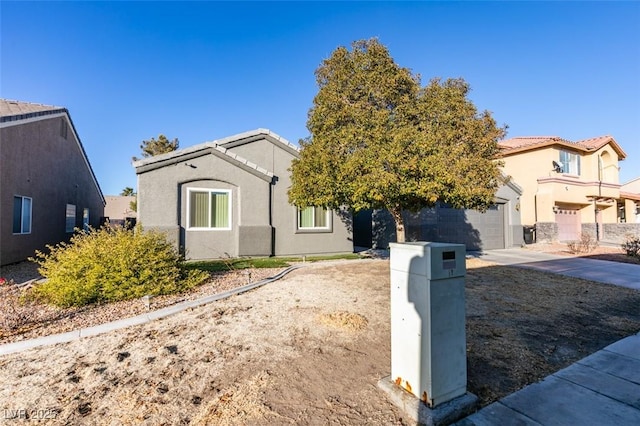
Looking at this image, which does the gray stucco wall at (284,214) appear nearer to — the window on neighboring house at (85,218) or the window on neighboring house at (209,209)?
the window on neighboring house at (209,209)

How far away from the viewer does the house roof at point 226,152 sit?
35.4ft

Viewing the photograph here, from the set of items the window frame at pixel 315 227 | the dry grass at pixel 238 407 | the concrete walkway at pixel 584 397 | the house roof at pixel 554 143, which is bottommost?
the concrete walkway at pixel 584 397

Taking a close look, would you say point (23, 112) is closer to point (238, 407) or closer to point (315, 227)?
point (315, 227)

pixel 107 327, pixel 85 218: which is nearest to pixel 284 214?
pixel 107 327

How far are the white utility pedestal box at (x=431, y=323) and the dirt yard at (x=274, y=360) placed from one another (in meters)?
0.38

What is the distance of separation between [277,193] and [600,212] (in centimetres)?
2743

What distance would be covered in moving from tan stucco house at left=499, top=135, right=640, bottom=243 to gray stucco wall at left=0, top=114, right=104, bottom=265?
80.1 feet

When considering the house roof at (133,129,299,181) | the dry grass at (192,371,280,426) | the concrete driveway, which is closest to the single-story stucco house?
the house roof at (133,129,299,181)

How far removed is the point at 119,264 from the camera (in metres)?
6.09

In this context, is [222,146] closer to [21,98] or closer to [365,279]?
[365,279]

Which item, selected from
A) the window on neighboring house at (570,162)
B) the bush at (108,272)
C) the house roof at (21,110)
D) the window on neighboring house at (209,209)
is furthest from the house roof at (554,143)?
the house roof at (21,110)

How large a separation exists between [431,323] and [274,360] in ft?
6.67

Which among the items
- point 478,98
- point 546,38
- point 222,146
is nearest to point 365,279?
point 478,98

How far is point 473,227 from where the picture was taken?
17094mm
